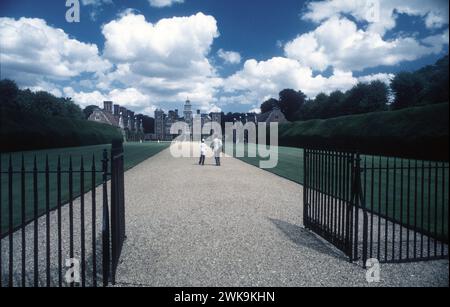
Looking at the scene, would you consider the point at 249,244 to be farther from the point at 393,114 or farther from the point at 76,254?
the point at 393,114

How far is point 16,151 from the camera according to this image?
25.6 meters

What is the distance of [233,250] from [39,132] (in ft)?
96.2

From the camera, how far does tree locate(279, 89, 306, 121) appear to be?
99.1 metres

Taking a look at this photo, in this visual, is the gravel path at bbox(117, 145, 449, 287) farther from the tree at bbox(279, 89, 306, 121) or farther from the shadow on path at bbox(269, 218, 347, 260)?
the tree at bbox(279, 89, 306, 121)

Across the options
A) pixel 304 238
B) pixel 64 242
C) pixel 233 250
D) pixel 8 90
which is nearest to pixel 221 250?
pixel 233 250

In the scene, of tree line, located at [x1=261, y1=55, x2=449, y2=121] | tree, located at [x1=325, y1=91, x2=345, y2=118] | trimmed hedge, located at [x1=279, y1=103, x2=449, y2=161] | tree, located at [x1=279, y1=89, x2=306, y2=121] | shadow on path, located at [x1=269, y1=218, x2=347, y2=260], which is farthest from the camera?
tree, located at [x1=279, y1=89, x2=306, y2=121]

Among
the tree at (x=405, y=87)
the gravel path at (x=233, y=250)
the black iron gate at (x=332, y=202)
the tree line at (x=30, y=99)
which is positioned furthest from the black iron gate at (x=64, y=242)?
the tree line at (x=30, y=99)

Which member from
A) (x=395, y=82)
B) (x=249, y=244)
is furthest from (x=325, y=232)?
(x=395, y=82)

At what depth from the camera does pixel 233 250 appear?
5293mm

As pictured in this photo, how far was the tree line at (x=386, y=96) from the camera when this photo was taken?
33031 millimetres

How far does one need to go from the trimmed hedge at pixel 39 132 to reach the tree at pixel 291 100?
219ft

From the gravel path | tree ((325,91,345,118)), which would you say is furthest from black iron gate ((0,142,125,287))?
tree ((325,91,345,118))

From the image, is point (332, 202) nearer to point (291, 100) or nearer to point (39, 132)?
point (39, 132)

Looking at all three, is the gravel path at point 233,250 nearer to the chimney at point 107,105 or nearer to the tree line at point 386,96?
the tree line at point 386,96
